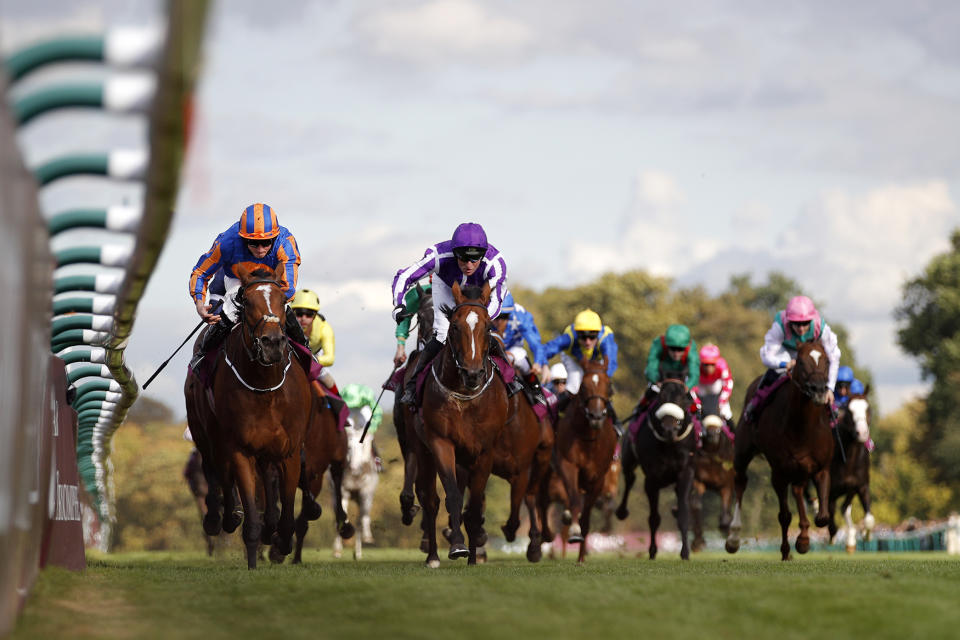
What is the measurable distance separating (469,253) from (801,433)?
444cm

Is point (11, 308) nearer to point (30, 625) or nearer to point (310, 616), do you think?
point (30, 625)

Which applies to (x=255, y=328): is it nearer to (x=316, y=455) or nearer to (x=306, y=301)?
(x=316, y=455)

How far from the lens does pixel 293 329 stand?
45.2 ft

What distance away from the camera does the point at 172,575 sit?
39.1 feet

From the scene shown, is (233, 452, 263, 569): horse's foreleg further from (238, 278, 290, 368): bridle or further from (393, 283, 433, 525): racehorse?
(393, 283, 433, 525): racehorse

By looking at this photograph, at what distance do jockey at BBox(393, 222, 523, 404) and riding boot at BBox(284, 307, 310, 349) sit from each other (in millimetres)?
1023

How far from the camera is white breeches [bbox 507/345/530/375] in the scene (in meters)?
17.9

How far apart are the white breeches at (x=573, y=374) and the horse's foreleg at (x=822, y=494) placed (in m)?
3.26

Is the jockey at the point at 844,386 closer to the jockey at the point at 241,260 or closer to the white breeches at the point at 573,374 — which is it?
the white breeches at the point at 573,374

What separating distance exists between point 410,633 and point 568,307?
60.9 m

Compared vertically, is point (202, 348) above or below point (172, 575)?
above

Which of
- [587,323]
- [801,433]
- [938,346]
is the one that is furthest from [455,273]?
[938,346]

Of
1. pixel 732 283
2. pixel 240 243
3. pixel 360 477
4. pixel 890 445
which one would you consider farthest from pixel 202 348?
pixel 732 283

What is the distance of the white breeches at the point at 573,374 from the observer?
64.0 feet
